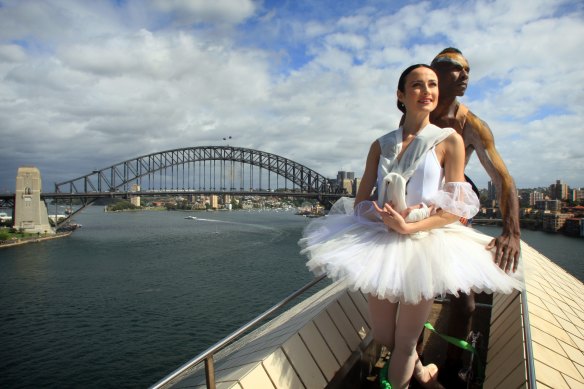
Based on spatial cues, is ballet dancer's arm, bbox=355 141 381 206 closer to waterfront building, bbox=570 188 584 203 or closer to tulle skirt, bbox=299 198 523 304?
tulle skirt, bbox=299 198 523 304

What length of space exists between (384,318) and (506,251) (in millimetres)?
639

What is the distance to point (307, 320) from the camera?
7.68ft

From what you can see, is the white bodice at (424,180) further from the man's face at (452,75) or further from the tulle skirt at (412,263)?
the man's face at (452,75)

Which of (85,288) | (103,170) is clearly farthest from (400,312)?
(103,170)

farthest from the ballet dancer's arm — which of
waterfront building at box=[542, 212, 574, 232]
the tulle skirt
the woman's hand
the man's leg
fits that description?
waterfront building at box=[542, 212, 574, 232]

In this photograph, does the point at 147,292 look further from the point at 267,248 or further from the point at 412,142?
the point at 412,142

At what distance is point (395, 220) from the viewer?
174 cm

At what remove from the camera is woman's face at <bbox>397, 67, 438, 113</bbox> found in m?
1.91

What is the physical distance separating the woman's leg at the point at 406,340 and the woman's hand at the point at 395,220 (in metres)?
0.34

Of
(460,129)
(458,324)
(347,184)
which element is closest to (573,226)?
(347,184)

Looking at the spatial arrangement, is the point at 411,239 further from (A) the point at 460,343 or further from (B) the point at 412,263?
(A) the point at 460,343

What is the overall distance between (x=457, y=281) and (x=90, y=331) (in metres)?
15.1

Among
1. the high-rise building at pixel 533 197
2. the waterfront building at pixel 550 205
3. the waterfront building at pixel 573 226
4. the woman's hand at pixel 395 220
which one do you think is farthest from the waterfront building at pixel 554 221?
the woman's hand at pixel 395 220

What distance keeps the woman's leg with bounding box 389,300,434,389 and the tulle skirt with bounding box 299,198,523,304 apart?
0.26 ft
